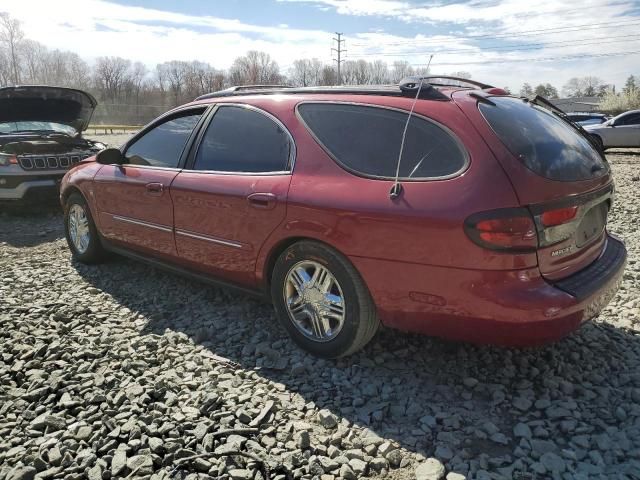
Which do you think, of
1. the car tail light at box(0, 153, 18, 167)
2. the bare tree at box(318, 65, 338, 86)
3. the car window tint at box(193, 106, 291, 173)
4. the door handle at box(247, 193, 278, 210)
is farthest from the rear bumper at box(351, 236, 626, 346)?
the bare tree at box(318, 65, 338, 86)

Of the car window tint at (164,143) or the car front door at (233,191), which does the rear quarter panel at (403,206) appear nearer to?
the car front door at (233,191)

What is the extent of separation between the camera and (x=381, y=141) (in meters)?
2.88

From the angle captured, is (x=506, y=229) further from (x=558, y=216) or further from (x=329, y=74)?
(x=329, y=74)

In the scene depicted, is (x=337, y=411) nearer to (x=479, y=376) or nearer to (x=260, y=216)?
(x=479, y=376)

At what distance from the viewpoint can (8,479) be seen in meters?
2.21

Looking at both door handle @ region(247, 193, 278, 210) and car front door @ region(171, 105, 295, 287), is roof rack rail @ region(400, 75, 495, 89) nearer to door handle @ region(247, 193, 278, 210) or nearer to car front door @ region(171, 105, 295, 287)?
car front door @ region(171, 105, 295, 287)

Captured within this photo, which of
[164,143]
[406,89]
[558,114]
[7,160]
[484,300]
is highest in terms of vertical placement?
[406,89]

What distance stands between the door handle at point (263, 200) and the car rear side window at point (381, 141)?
45 cm

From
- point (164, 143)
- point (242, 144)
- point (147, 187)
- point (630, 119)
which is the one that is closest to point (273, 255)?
point (242, 144)

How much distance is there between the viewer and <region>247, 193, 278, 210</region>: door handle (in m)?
3.18

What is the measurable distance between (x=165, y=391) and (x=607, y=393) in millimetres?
2385

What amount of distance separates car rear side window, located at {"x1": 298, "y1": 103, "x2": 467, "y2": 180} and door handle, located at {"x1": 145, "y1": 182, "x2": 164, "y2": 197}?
1354mm

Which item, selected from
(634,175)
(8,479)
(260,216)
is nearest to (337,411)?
(260,216)

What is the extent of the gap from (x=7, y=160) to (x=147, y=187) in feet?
13.5
